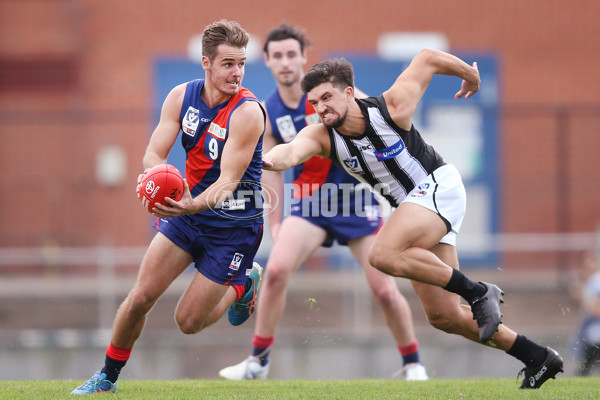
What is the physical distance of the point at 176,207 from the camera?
16.0 feet

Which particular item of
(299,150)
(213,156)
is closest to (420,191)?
(299,150)

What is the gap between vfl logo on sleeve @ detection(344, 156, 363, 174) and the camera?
17.8 ft

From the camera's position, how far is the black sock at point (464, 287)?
5.14m

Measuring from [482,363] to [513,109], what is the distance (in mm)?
5383

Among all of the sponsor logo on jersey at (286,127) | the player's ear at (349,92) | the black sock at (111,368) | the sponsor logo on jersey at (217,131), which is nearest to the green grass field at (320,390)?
the black sock at (111,368)

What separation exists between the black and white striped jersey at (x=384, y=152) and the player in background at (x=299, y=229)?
1.40m

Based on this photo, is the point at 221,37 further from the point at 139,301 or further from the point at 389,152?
the point at 139,301

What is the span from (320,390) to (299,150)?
5.23 feet

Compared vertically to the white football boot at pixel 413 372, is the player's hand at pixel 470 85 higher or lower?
higher

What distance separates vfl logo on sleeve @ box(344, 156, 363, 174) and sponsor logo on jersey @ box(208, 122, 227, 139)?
32.1 inches

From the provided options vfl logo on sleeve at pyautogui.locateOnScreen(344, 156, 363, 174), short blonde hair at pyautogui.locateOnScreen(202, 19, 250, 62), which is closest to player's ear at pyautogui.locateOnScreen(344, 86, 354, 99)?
vfl logo on sleeve at pyautogui.locateOnScreen(344, 156, 363, 174)

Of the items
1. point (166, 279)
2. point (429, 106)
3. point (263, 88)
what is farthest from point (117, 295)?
point (166, 279)

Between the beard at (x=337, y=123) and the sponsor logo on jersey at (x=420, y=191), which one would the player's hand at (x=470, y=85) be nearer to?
the sponsor logo on jersey at (x=420, y=191)

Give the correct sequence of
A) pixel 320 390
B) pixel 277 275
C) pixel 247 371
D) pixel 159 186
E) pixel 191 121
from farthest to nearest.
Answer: pixel 247 371 → pixel 277 275 → pixel 320 390 → pixel 191 121 → pixel 159 186
